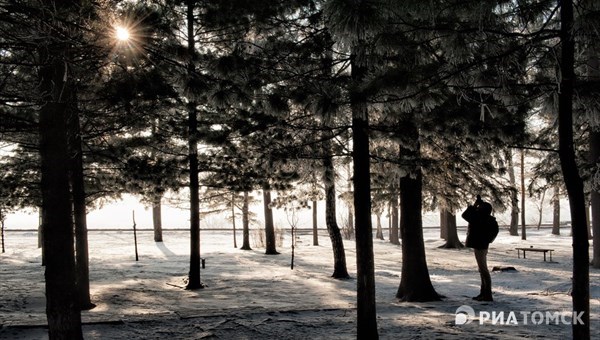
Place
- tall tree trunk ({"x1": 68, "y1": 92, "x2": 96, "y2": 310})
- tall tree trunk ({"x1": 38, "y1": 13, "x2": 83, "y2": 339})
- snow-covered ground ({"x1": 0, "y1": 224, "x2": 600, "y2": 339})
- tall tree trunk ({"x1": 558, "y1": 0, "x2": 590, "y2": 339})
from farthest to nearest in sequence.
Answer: tall tree trunk ({"x1": 68, "y1": 92, "x2": 96, "y2": 310})
snow-covered ground ({"x1": 0, "y1": 224, "x2": 600, "y2": 339})
tall tree trunk ({"x1": 38, "y1": 13, "x2": 83, "y2": 339})
tall tree trunk ({"x1": 558, "y1": 0, "x2": 590, "y2": 339})

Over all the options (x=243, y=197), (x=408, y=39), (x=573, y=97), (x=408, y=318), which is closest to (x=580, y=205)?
(x=573, y=97)

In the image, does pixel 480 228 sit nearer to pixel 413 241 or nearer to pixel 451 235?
pixel 413 241

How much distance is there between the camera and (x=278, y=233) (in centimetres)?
3272

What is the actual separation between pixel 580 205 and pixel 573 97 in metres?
1.29

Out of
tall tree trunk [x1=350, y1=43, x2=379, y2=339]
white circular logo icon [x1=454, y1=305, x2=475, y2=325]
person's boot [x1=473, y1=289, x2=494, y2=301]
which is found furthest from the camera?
person's boot [x1=473, y1=289, x2=494, y2=301]

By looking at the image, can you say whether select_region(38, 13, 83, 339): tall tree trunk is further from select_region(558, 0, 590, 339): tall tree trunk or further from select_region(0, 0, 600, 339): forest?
select_region(558, 0, 590, 339): tall tree trunk

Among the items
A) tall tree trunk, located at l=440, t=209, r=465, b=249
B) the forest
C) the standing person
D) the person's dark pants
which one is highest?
the forest

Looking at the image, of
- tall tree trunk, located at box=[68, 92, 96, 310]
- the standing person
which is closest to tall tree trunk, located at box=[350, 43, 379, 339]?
the standing person

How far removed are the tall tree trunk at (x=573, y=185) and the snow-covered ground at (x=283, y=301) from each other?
226 cm

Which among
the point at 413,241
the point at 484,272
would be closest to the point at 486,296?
the point at 484,272

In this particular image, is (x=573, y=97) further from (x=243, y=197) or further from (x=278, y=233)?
(x=278, y=233)

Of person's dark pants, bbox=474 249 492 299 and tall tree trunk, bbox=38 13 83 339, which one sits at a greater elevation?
tall tree trunk, bbox=38 13 83 339

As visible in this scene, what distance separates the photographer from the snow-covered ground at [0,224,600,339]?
759 cm

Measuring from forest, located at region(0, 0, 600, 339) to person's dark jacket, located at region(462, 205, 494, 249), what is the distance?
133 centimetres
